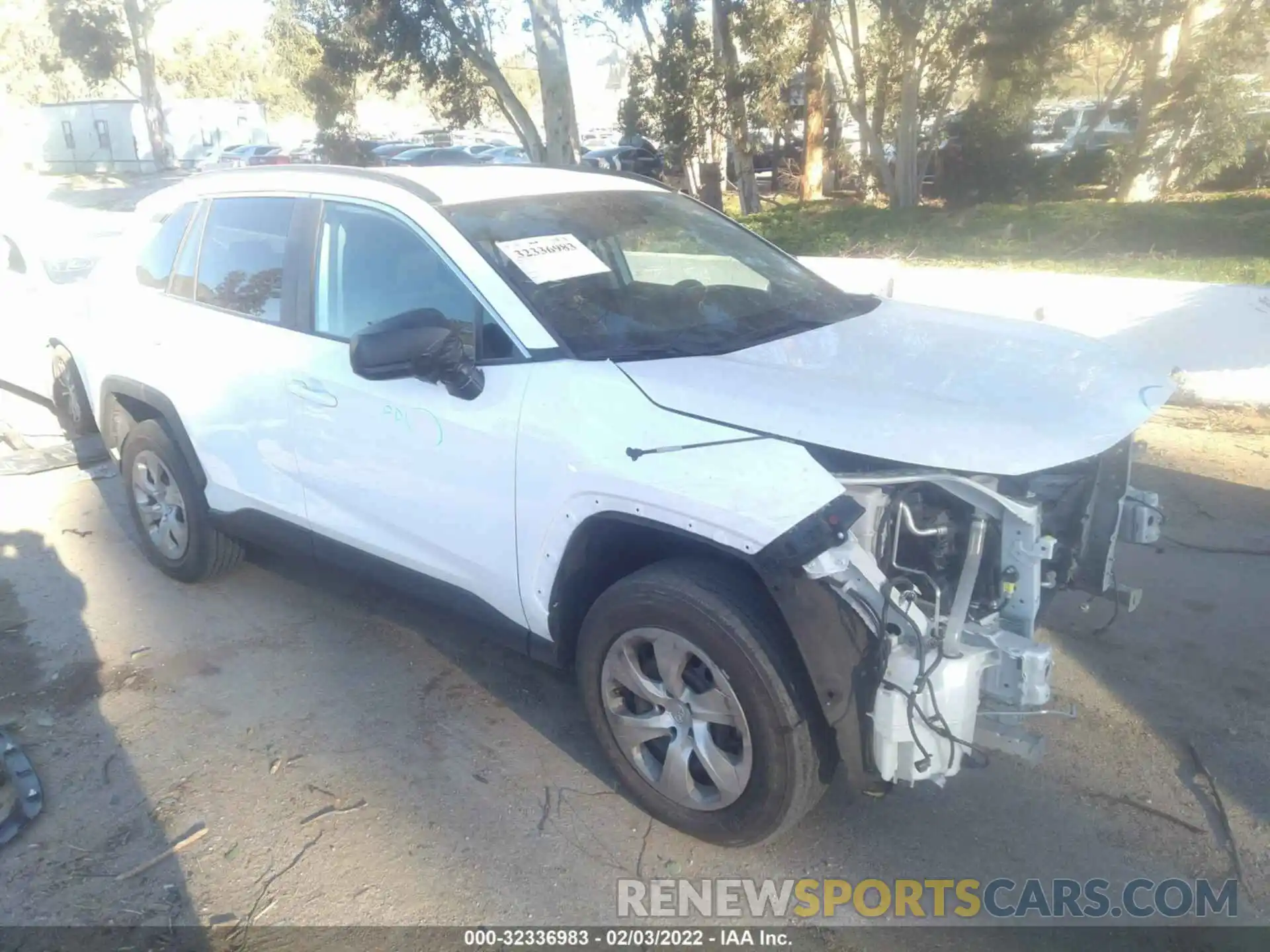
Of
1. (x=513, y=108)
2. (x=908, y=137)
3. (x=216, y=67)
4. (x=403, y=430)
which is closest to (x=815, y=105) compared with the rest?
(x=908, y=137)

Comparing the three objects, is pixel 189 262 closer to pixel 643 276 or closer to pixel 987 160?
pixel 643 276

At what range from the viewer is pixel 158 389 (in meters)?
4.59

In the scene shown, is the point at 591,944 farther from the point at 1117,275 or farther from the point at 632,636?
the point at 1117,275

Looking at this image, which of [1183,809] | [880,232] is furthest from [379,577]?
[880,232]

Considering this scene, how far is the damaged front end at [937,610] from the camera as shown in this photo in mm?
2596

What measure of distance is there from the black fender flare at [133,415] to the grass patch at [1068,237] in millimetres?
7911

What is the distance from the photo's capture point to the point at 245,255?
4.29 m

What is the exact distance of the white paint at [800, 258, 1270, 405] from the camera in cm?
739

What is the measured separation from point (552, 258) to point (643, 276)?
0.48m

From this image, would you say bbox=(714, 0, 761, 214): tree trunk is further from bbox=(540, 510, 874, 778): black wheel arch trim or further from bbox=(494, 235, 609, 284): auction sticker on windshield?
bbox=(540, 510, 874, 778): black wheel arch trim

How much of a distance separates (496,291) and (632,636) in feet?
3.89

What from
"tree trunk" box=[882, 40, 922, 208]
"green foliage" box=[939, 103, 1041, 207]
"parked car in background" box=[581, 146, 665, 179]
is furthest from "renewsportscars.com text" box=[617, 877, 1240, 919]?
"parked car in background" box=[581, 146, 665, 179]

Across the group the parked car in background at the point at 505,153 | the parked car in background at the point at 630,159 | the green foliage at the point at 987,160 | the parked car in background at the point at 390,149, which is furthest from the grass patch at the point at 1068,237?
the parked car in background at the point at 390,149

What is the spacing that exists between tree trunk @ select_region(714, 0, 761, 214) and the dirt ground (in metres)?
11.6
